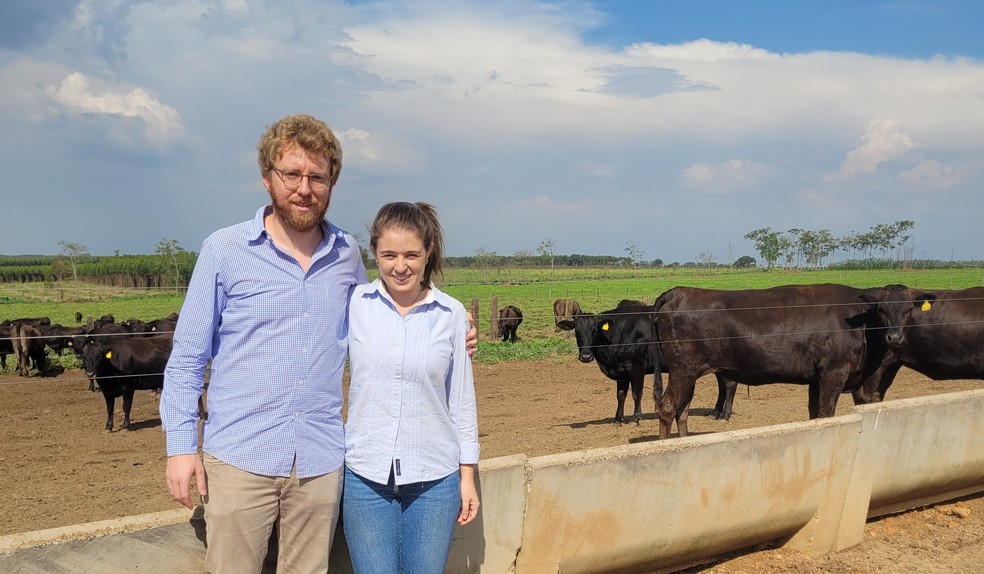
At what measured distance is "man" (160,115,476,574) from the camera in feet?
7.69

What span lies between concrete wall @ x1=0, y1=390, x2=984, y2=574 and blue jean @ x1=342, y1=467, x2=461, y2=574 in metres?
0.53

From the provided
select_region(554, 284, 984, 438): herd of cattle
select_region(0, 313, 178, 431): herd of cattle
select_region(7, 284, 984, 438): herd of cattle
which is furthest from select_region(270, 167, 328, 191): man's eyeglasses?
select_region(0, 313, 178, 431): herd of cattle

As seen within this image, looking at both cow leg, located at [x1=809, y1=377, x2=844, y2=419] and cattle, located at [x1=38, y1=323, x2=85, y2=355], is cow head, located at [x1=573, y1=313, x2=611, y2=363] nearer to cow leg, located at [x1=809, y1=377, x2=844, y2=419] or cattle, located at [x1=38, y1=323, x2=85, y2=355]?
cow leg, located at [x1=809, y1=377, x2=844, y2=419]

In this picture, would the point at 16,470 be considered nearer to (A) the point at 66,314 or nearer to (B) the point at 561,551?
(B) the point at 561,551

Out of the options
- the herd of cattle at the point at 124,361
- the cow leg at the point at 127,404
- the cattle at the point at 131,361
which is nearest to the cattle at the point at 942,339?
the herd of cattle at the point at 124,361

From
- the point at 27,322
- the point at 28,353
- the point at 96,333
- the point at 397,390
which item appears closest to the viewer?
the point at 397,390

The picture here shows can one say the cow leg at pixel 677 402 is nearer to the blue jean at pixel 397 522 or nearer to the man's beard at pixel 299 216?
the blue jean at pixel 397 522

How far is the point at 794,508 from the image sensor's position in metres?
4.59

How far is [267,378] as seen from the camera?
7.84ft

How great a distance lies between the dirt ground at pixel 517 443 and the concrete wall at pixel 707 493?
192mm

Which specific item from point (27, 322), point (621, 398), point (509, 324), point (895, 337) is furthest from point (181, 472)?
point (509, 324)

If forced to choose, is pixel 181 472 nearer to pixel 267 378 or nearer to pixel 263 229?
pixel 267 378

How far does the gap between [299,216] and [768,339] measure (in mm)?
6659

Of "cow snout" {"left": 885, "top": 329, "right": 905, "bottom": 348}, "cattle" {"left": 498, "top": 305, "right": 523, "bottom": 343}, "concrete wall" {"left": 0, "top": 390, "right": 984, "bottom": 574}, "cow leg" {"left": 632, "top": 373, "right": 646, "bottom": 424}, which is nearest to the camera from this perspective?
"concrete wall" {"left": 0, "top": 390, "right": 984, "bottom": 574}
